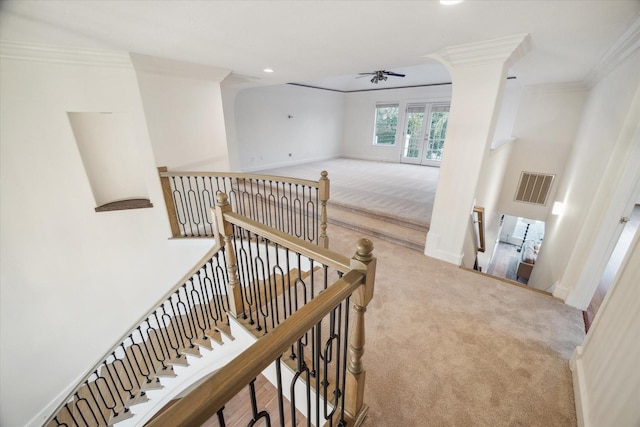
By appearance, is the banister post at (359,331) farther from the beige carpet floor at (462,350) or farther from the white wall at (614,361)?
the white wall at (614,361)

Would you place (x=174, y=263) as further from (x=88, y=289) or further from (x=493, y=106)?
(x=493, y=106)

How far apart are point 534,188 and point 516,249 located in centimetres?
441

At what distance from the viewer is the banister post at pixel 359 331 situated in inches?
42.6

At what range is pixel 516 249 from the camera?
843 cm

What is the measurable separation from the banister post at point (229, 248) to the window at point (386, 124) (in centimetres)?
787

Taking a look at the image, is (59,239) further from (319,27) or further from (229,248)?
(319,27)

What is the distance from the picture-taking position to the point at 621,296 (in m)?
1.41

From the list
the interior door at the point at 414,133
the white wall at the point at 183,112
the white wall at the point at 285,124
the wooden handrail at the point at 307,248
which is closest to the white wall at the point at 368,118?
the interior door at the point at 414,133

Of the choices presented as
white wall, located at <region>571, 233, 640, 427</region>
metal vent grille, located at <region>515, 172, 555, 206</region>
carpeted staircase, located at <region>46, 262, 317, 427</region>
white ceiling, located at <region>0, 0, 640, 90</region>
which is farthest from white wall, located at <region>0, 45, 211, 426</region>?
metal vent grille, located at <region>515, 172, 555, 206</region>

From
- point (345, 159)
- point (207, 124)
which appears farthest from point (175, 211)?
point (345, 159)

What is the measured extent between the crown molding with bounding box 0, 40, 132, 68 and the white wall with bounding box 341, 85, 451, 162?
7269mm

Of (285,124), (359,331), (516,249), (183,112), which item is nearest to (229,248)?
(359,331)

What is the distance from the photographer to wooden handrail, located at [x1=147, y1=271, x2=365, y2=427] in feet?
1.83

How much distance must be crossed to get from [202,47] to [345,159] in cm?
691
